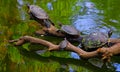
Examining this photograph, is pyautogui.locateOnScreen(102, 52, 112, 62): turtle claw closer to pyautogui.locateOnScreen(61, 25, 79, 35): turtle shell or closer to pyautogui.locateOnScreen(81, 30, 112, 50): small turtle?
pyautogui.locateOnScreen(81, 30, 112, 50): small turtle

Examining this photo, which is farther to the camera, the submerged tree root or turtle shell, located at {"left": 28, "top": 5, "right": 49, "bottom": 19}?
turtle shell, located at {"left": 28, "top": 5, "right": 49, "bottom": 19}

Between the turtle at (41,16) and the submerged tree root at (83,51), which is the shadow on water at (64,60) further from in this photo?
the turtle at (41,16)

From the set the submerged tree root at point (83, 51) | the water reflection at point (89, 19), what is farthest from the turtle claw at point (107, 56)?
the water reflection at point (89, 19)

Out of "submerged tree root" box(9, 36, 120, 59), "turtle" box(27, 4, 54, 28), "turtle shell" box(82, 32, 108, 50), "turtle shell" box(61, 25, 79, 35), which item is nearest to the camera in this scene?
"submerged tree root" box(9, 36, 120, 59)

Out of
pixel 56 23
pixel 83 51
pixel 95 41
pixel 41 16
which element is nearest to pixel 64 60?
pixel 83 51

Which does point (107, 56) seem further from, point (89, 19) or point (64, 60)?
point (89, 19)

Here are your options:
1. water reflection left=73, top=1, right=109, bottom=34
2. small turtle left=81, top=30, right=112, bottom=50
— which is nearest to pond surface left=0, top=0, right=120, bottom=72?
water reflection left=73, top=1, right=109, bottom=34
